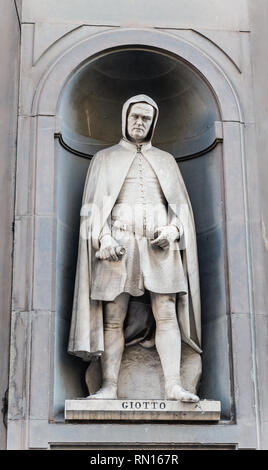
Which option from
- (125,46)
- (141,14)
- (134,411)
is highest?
(141,14)

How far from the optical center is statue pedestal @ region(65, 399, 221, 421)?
10141mm

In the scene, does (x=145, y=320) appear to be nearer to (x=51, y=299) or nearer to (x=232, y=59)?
(x=51, y=299)

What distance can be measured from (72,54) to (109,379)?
10.7 feet

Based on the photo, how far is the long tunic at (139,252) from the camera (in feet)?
35.0

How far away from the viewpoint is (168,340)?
10.6 meters

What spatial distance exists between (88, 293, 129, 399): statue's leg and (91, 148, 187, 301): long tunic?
0.17 m

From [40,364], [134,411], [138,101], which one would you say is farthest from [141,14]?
[134,411]

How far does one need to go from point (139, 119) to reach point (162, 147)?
867mm

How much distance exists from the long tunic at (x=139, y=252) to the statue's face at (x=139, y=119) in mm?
403

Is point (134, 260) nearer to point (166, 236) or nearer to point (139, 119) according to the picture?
point (166, 236)

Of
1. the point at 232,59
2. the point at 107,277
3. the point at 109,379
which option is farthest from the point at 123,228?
the point at 232,59

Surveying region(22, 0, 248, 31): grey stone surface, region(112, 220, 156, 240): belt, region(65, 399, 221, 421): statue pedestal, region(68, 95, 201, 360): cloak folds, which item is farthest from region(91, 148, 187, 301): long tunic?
region(22, 0, 248, 31): grey stone surface

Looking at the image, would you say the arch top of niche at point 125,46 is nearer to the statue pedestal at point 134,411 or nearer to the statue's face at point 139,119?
the statue's face at point 139,119
